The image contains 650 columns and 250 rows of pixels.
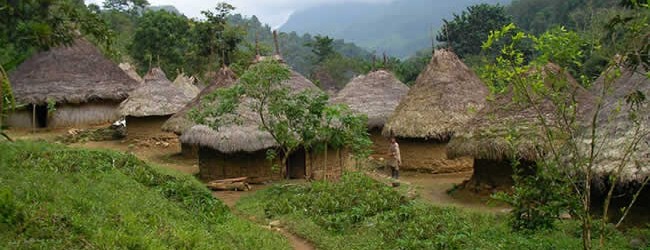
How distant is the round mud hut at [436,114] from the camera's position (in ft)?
60.2

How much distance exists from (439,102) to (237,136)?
6.40 metres

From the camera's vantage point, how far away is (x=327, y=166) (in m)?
17.1

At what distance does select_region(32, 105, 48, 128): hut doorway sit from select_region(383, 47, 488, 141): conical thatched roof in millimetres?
14966

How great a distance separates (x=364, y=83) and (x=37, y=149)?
13.5 m

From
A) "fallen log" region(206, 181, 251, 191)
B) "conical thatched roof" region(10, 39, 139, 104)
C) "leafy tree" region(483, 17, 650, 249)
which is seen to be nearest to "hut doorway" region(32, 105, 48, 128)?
"conical thatched roof" region(10, 39, 139, 104)

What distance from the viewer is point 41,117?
26.3 m

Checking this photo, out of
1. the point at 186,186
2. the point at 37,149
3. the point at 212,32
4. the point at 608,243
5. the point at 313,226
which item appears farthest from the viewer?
the point at 212,32

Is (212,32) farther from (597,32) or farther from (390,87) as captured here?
(597,32)

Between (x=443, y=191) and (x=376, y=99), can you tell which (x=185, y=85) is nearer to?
(x=376, y=99)

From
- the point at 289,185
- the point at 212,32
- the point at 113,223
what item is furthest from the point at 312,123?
the point at 212,32

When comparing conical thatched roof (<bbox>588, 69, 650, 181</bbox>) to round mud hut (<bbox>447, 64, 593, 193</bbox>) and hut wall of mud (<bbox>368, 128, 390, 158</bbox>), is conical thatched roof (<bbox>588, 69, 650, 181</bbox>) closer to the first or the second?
round mud hut (<bbox>447, 64, 593, 193</bbox>)

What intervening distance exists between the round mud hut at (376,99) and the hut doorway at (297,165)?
5.54 m

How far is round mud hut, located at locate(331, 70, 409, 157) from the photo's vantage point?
2259 centimetres

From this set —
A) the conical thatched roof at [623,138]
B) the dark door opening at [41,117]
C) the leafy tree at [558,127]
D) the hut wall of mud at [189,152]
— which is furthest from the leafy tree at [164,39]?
the conical thatched roof at [623,138]
